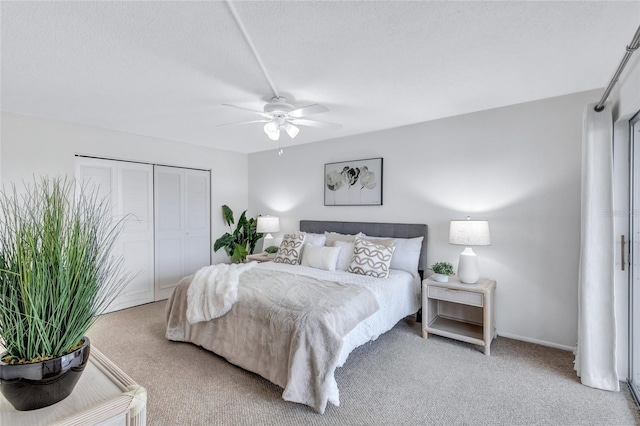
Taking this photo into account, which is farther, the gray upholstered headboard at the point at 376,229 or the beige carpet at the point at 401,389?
the gray upholstered headboard at the point at 376,229

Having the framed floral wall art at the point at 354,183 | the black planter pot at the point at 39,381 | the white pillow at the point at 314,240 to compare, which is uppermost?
the framed floral wall art at the point at 354,183

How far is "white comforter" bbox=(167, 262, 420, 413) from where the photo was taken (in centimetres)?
200

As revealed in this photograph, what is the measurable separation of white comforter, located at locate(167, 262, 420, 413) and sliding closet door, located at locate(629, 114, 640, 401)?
1.70m

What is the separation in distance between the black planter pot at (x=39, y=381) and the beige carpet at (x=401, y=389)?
4.24 ft

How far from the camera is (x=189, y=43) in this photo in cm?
191

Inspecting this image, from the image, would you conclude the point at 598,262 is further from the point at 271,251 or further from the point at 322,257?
the point at 271,251

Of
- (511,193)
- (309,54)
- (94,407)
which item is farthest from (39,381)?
(511,193)

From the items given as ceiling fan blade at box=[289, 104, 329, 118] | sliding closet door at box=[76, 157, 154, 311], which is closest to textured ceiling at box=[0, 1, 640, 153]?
ceiling fan blade at box=[289, 104, 329, 118]

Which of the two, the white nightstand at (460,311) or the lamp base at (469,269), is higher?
the lamp base at (469,269)

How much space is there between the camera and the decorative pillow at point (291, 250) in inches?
152

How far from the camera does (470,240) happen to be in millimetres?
2889

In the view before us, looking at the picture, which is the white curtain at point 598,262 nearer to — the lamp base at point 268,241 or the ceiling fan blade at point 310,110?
the ceiling fan blade at point 310,110

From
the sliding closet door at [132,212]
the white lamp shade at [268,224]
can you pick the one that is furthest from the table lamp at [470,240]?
the sliding closet door at [132,212]

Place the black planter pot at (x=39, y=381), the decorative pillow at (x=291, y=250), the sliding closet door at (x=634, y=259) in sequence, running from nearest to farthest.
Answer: the black planter pot at (x=39, y=381)
the sliding closet door at (x=634, y=259)
the decorative pillow at (x=291, y=250)
